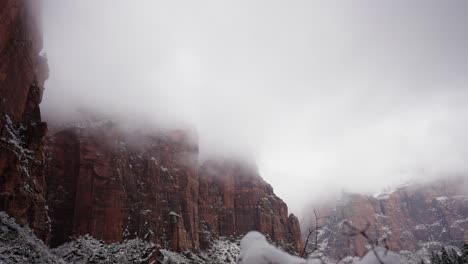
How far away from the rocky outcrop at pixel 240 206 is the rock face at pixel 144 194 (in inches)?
12.5

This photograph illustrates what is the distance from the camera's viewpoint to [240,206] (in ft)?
412

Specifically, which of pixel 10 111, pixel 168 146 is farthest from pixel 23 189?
pixel 168 146

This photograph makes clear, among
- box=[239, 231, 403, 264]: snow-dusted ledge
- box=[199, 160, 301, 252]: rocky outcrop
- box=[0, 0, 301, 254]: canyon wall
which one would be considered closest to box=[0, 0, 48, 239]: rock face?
box=[0, 0, 301, 254]: canyon wall

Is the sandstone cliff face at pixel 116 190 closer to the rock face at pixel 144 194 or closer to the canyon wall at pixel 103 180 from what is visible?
the rock face at pixel 144 194

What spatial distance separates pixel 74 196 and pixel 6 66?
141 feet

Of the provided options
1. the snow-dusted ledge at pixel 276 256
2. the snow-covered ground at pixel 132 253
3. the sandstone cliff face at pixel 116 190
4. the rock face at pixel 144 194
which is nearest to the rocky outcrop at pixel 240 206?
the rock face at pixel 144 194

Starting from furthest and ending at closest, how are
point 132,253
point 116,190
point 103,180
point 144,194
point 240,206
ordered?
point 240,206, point 144,194, point 116,190, point 103,180, point 132,253

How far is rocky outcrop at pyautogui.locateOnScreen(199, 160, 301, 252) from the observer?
380 feet

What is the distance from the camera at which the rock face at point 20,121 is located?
38.6m

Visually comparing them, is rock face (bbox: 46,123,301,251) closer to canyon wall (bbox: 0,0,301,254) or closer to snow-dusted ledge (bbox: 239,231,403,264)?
canyon wall (bbox: 0,0,301,254)

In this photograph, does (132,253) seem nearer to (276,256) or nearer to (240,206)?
(240,206)

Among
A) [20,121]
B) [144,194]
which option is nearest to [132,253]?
[144,194]

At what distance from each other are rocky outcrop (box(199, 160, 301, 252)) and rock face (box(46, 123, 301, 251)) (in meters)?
0.32

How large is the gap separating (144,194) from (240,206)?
143 ft
